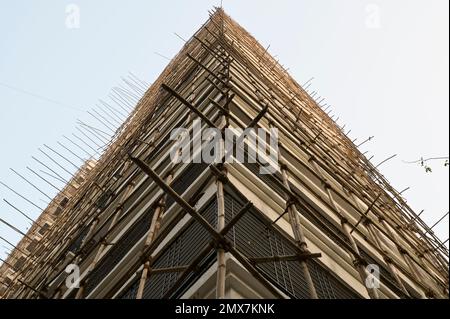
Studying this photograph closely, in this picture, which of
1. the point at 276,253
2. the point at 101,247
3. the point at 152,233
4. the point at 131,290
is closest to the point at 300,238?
the point at 276,253

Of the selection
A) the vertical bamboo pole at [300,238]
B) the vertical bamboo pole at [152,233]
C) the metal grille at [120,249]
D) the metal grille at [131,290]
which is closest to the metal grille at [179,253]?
the metal grille at [131,290]

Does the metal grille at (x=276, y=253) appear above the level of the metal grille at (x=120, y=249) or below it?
above

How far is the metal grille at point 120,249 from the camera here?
5438mm

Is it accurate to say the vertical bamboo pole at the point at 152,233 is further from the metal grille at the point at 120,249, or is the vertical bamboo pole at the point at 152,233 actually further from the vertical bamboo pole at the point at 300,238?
the vertical bamboo pole at the point at 300,238

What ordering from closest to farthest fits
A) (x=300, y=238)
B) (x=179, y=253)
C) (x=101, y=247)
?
(x=300, y=238) < (x=179, y=253) < (x=101, y=247)

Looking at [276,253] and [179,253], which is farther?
[179,253]

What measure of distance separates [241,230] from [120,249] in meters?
1.84

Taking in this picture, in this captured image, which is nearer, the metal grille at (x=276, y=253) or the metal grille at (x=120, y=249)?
the metal grille at (x=276, y=253)

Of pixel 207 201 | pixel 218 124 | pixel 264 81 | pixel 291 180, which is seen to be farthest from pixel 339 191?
pixel 264 81

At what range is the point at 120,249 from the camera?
5656 millimetres

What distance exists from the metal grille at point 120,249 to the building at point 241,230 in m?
0.02

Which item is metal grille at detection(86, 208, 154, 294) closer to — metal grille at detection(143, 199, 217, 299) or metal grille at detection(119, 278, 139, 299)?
metal grille at detection(119, 278, 139, 299)

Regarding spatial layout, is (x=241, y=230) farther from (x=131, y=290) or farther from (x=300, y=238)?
(x=131, y=290)

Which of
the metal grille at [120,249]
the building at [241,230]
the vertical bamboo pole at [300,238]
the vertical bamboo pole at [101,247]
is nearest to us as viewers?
the vertical bamboo pole at [300,238]
